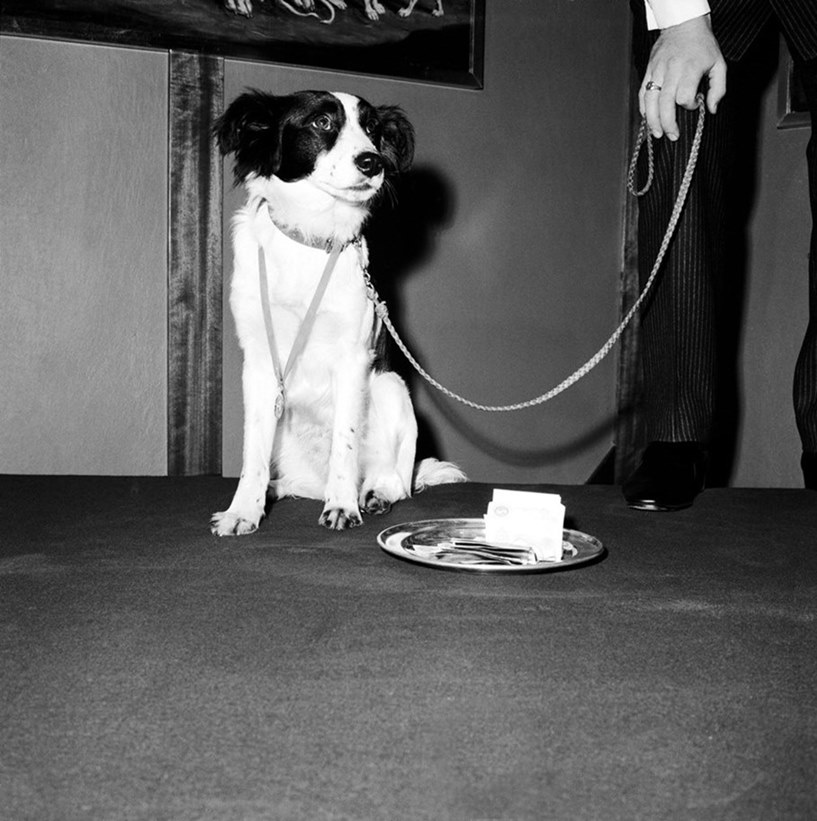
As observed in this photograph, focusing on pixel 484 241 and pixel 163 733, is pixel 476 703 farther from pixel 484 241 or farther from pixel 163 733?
pixel 484 241

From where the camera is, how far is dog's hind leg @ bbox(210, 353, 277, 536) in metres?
1.77

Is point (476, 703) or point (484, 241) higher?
point (484, 241)

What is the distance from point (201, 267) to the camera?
3094 mm

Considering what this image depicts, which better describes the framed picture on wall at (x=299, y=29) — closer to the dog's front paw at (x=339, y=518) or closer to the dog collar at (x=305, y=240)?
the dog collar at (x=305, y=240)

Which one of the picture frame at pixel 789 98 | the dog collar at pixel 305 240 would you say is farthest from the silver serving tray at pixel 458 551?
the picture frame at pixel 789 98

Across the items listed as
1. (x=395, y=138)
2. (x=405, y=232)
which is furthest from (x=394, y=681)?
(x=405, y=232)

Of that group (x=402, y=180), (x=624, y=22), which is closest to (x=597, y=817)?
(x=402, y=180)

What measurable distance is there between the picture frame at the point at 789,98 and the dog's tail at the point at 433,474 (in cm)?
194

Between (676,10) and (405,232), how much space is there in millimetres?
1702

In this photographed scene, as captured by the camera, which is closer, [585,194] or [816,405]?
[816,405]

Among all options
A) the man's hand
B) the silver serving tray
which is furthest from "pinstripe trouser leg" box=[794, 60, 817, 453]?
the silver serving tray

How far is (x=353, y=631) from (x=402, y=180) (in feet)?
8.26

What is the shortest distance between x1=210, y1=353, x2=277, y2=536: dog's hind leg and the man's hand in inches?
37.2

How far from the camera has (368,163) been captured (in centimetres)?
194
